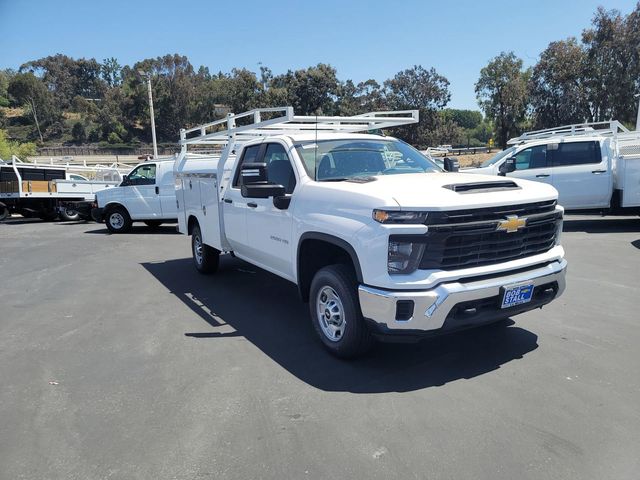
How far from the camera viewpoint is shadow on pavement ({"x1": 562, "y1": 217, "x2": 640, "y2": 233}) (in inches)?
439

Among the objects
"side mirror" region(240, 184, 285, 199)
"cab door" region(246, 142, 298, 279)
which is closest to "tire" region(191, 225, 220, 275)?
"cab door" region(246, 142, 298, 279)

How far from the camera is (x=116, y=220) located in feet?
46.9

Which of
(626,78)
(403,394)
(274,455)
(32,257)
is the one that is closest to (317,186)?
(403,394)

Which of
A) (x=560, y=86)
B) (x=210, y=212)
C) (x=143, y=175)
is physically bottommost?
(x=210, y=212)

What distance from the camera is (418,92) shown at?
171 feet

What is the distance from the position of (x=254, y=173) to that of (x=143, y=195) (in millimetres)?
10126

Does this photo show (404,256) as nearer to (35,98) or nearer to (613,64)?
(613,64)

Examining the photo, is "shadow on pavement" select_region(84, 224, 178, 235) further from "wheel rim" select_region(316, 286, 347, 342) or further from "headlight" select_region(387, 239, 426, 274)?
"headlight" select_region(387, 239, 426, 274)

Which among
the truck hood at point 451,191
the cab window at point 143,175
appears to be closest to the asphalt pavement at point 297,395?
the truck hood at point 451,191

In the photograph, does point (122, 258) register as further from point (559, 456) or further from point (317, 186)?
point (559, 456)

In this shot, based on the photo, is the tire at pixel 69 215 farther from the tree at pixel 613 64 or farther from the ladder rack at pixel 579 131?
the tree at pixel 613 64

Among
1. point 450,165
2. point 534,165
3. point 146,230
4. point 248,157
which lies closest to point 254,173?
point 248,157

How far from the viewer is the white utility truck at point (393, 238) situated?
3629 millimetres

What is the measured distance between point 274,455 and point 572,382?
2394 millimetres
